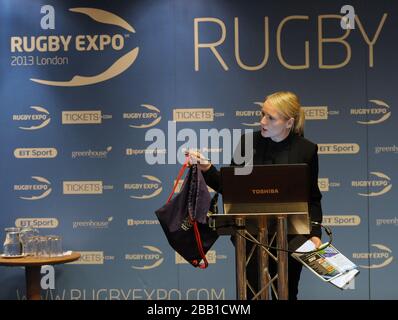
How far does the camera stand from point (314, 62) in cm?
446

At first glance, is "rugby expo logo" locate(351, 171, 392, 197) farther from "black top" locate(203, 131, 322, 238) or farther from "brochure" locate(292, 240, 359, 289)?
"brochure" locate(292, 240, 359, 289)

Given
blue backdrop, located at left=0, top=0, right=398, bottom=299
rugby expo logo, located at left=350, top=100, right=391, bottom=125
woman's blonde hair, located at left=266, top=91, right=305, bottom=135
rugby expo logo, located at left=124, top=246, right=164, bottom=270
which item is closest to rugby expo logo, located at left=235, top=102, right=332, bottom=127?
blue backdrop, located at left=0, top=0, right=398, bottom=299

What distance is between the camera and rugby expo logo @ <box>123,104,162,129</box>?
14.9ft

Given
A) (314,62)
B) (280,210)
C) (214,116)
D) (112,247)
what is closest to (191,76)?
(214,116)

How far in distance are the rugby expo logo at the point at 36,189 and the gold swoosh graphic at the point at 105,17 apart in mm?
1441

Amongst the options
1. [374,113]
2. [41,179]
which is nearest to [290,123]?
[374,113]

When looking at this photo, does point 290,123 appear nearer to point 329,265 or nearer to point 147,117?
point 329,265

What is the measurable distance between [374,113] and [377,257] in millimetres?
1180

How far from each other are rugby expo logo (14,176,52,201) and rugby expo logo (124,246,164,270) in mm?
895

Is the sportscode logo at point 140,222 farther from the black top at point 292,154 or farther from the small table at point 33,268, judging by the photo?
the black top at point 292,154

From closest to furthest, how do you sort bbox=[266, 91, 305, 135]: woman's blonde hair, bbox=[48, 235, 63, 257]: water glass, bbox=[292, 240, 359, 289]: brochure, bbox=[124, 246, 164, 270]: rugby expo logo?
bbox=[292, 240, 359, 289]: brochure
bbox=[266, 91, 305, 135]: woman's blonde hair
bbox=[48, 235, 63, 257]: water glass
bbox=[124, 246, 164, 270]: rugby expo logo

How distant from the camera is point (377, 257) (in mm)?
4406

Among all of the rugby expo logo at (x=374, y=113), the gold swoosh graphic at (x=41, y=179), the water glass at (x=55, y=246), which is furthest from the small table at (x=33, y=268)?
the rugby expo logo at (x=374, y=113)
